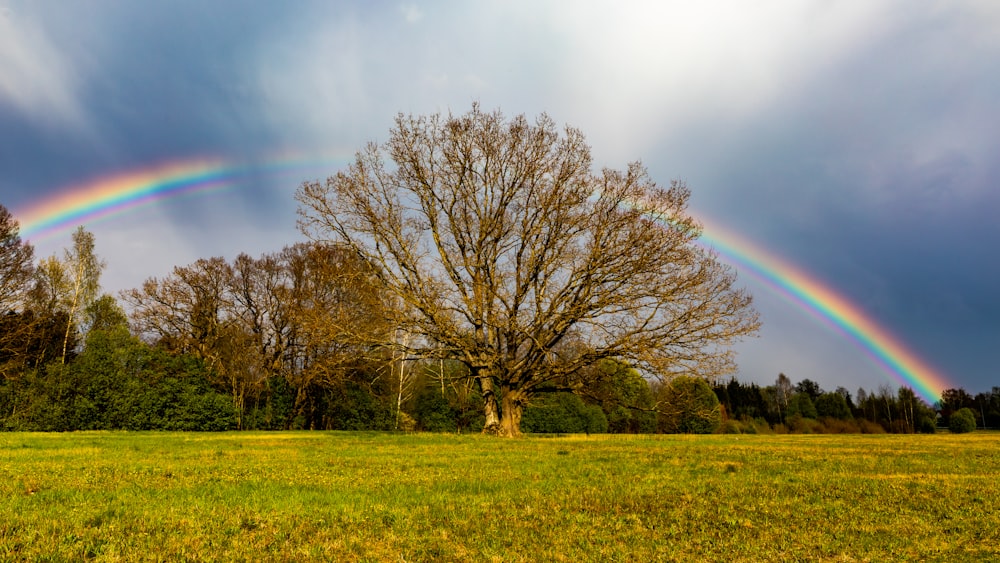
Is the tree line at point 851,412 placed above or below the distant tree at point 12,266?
below

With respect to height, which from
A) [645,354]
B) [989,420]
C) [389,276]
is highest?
[389,276]

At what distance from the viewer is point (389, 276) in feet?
68.0

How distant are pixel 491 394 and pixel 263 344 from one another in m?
22.9

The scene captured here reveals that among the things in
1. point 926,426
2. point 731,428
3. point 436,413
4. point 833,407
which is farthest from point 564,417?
point 833,407

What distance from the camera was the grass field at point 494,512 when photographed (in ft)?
13.4

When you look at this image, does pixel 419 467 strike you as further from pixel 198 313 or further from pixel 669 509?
pixel 198 313

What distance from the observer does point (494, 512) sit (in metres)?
5.38

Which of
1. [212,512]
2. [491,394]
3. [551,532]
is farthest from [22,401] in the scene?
[551,532]

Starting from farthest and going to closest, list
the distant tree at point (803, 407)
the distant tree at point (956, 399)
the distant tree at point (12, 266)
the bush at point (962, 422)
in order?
the distant tree at point (956, 399), the distant tree at point (803, 407), the bush at point (962, 422), the distant tree at point (12, 266)

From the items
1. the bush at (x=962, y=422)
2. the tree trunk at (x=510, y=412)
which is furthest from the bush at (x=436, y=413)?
the bush at (x=962, y=422)

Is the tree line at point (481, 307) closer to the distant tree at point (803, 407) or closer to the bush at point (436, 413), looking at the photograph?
the bush at point (436, 413)

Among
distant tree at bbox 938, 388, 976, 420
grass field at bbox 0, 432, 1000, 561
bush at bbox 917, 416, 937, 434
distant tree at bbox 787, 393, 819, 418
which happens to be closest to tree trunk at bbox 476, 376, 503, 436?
grass field at bbox 0, 432, 1000, 561

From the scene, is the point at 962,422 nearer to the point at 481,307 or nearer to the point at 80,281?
the point at 481,307

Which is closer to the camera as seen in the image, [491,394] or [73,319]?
[491,394]
